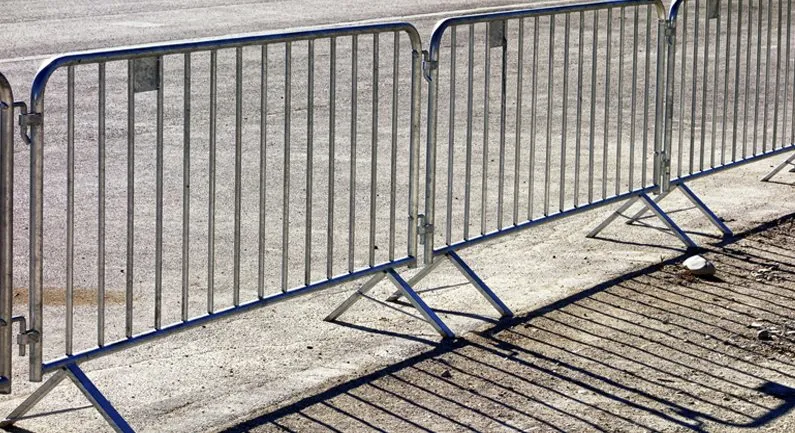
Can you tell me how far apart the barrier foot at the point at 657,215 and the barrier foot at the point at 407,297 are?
2.15m

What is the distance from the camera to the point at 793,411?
6.61 m

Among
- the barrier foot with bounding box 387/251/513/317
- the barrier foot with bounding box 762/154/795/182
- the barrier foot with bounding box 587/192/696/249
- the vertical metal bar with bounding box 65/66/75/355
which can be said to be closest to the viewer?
the vertical metal bar with bounding box 65/66/75/355

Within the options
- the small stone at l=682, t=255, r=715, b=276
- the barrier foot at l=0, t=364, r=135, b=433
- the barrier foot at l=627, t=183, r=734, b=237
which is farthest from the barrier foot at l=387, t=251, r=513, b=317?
the barrier foot at l=0, t=364, r=135, b=433

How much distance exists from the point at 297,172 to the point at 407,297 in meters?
3.56

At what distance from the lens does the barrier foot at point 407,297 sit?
7.63 meters

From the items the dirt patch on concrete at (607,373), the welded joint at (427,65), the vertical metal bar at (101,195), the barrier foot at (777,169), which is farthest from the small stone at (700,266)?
the vertical metal bar at (101,195)

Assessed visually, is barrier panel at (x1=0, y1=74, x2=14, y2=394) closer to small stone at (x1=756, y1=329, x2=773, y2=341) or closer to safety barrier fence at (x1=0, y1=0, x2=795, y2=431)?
safety barrier fence at (x1=0, y1=0, x2=795, y2=431)

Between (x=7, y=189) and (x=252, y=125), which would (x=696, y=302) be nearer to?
(x=7, y=189)

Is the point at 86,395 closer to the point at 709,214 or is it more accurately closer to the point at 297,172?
the point at 709,214

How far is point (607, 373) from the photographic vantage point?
7.10 metres

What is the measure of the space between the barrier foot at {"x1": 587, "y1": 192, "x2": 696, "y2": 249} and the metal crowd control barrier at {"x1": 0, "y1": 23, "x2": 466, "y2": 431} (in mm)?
1220

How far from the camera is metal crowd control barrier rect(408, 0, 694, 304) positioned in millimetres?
8102

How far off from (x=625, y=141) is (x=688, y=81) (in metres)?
3.23

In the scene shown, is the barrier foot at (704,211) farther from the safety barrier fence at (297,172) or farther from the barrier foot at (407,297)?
the barrier foot at (407,297)
